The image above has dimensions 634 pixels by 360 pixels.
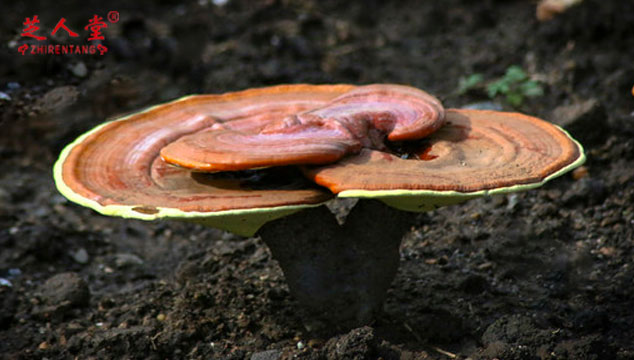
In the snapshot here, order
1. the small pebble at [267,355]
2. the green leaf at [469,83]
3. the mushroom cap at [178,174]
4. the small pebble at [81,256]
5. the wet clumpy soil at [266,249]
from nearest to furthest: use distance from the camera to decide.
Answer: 1. the mushroom cap at [178,174]
2. the small pebble at [267,355]
3. the wet clumpy soil at [266,249]
4. the small pebble at [81,256]
5. the green leaf at [469,83]

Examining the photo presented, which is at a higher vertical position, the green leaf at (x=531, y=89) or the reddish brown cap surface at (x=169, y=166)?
the reddish brown cap surface at (x=169, y=166)

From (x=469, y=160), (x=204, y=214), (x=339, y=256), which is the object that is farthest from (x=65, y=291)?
(x=469, y=160)

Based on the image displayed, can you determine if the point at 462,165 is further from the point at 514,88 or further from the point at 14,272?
the point at 514,88

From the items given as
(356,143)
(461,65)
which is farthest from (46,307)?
(461,65)

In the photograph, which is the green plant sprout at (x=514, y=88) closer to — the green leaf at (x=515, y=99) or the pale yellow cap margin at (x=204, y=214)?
the green leaf at (x=515, y=99)

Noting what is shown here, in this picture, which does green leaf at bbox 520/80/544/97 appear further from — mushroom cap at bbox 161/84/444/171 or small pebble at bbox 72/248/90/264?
small pebble at bbox 72/248/90/264

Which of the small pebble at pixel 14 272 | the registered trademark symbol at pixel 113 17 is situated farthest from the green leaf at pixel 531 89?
the small pebble at pixel 14 272
